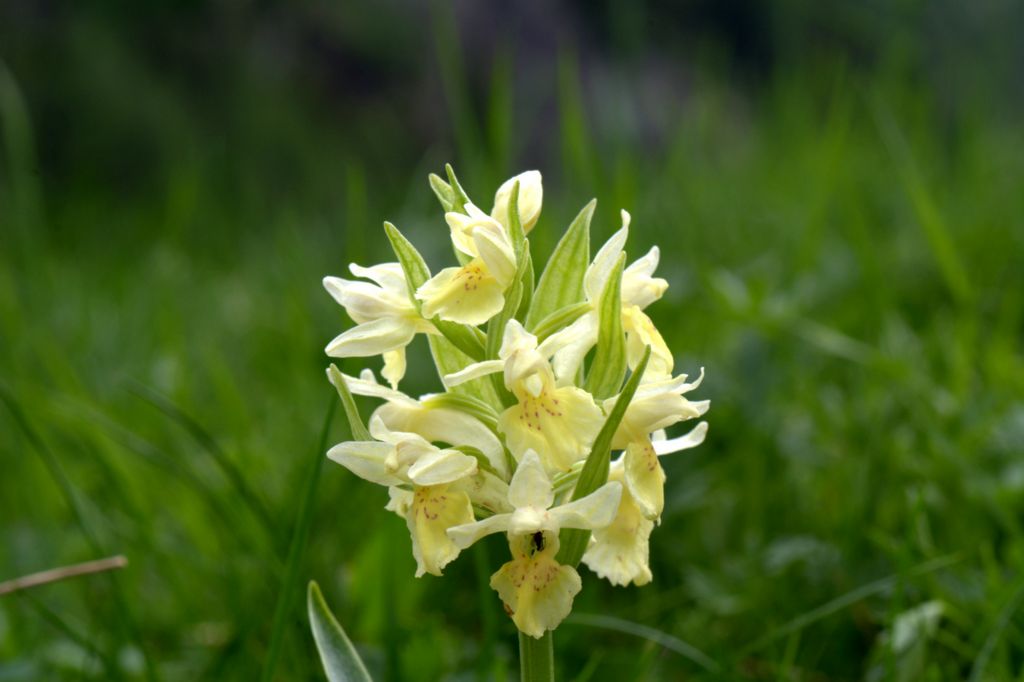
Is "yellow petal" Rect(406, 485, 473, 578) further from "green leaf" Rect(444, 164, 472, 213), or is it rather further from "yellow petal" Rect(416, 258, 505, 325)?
"green leaf" Rect(444, 164, 472, 213)

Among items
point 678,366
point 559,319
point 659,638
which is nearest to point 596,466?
point 559,319

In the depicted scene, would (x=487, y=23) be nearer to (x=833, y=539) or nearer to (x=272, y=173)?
(x=272, y=173)

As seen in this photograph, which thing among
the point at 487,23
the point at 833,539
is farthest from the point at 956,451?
the point at 487,23

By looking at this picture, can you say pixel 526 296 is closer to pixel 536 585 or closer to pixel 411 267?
pixel 411 267

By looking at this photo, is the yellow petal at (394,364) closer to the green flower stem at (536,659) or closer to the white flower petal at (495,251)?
the white flower petal at (495,251)

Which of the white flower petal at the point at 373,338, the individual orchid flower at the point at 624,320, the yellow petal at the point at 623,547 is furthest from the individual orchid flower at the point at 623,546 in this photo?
the white flower petal at the point at 373,338

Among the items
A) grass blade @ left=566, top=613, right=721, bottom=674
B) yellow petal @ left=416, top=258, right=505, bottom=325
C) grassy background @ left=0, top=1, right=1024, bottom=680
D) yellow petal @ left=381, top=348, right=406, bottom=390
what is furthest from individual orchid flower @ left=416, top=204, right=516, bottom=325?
grass blade @ left=566, top=613, right=721, bottom=674
